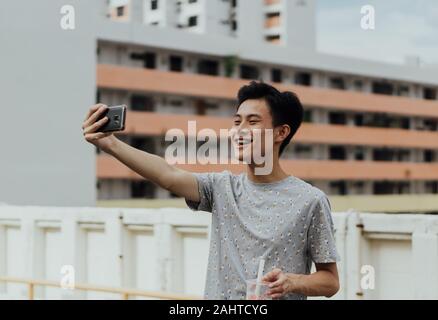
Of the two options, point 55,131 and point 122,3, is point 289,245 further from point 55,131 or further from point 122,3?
point 122,3

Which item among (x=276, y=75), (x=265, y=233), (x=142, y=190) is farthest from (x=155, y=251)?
(x=276, y=75)

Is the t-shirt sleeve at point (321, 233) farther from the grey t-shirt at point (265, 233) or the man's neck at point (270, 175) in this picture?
the man's neck at point (270, 175)

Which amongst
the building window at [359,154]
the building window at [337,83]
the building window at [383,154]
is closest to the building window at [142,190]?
the building window at [337,83]

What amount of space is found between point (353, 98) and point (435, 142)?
631 centimetres

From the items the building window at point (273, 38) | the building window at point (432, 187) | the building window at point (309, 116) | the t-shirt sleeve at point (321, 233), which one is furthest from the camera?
the building window at point (432, 187)

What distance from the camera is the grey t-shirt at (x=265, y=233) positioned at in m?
1.85

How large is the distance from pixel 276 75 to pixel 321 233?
114 ft

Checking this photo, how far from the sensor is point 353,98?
38.4m

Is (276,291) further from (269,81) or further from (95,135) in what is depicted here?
(269,81)

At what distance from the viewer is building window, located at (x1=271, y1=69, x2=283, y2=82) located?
36.0 m

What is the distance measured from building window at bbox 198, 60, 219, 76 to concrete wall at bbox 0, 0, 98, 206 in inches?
828

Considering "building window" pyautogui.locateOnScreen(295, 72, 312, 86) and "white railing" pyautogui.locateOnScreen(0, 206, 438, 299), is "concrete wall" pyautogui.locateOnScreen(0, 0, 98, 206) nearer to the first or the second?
"white railing" pyautogui.locateOnScreen(0, 206, 438, 299)

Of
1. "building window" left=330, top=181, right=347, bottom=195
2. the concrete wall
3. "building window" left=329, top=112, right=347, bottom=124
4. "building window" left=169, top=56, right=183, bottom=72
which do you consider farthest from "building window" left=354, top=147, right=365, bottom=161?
the concrete wall

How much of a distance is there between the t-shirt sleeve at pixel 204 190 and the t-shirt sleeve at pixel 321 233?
249 mm
